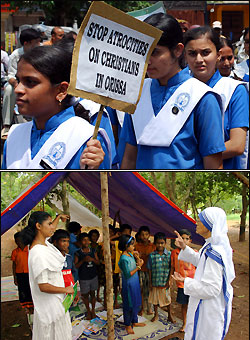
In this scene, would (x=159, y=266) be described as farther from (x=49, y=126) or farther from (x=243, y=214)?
(x=49, y=126)

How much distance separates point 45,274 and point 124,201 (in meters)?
0.45

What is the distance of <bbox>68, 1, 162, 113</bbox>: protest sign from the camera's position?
6.73 feet

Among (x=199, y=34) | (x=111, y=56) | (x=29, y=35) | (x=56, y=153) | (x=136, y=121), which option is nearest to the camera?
(x=111, y=56)

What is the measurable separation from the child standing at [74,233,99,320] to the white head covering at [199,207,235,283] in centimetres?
50

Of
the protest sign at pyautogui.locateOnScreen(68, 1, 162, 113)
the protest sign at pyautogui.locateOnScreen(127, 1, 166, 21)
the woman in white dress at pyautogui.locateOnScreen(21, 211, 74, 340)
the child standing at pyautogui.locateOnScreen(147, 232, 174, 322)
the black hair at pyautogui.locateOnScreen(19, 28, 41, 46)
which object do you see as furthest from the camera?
the black hair at pyautogui.locateOnScreen(19, 28, 41, 46)

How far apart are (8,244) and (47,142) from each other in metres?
0.48

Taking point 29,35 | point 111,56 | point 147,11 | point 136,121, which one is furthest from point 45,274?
point 29,35

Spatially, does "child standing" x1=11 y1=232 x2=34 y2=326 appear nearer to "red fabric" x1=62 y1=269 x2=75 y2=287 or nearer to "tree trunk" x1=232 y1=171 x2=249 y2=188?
"red fabric" x1=62 y1=269 x2=75 y2=287

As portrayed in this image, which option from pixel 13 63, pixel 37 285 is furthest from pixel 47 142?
pixel 13 63

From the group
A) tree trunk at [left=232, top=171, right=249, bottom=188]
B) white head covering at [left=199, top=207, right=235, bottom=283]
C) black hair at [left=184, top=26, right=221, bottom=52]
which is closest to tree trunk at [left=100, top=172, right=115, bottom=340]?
white head covering at [left=199, top=207, right=235, bottom=283]

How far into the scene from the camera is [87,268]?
2279 mm

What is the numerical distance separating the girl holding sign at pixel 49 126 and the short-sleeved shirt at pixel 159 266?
47cm

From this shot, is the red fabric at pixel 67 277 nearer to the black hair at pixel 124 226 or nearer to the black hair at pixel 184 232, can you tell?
the black hair at pixel 124 226

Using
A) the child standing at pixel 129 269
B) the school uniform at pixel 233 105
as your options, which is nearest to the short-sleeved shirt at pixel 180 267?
the child standing at pixel 129 269
